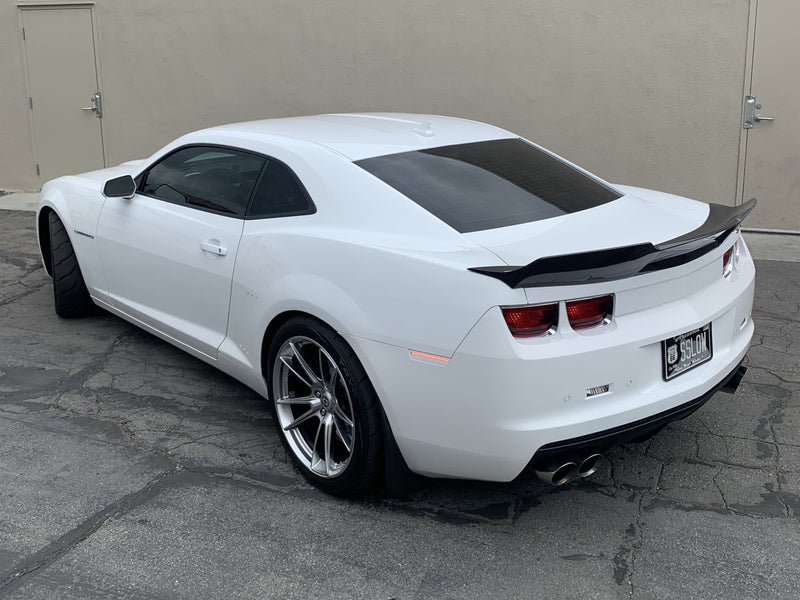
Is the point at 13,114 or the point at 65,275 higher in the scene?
the point at 13,114

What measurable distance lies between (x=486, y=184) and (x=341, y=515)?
154 centimetres

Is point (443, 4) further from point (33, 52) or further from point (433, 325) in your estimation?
point (433, 325)

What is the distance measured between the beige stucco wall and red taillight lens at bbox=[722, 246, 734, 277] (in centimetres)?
483

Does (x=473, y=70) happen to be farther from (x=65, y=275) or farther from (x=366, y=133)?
(x=366, y=133)

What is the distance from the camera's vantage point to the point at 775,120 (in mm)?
8125

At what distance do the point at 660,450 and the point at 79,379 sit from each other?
319cm

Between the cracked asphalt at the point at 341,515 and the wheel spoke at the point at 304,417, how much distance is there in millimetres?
237

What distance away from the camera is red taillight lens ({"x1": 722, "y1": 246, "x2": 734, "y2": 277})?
3.75 meters

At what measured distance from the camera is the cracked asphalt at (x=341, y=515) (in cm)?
313

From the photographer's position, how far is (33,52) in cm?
1087

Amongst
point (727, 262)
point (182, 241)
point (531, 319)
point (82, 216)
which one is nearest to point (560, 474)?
point (531, 319)

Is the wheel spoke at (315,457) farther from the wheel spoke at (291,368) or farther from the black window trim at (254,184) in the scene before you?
the black window trim at (254,184)

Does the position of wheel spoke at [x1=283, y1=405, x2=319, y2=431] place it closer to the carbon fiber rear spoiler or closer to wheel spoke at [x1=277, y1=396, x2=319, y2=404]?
wheel spoke at [x1=277, y1=396, x2=319, y2=404]

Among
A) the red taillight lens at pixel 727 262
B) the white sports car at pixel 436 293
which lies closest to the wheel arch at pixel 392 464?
the white sports car at pixel 436 293
